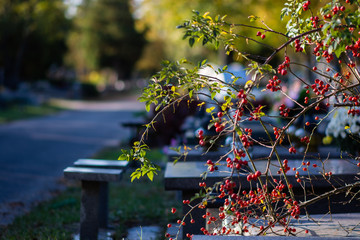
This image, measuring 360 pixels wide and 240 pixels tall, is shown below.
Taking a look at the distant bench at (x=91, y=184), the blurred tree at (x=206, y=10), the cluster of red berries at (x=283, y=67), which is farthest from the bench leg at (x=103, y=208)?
the blurred tree at (x=206, y=10)

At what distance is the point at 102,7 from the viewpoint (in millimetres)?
50188

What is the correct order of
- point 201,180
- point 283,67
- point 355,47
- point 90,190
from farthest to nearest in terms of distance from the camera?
1. point 90,190
2. point 201,180
3. point 355,47
4. point 283,67

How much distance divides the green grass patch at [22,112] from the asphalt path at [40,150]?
652 millimetres

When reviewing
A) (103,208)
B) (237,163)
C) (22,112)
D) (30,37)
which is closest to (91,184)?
(103,208)

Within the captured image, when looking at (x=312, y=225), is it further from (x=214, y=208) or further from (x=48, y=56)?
(x=48, y=56)

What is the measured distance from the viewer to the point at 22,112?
22.1 metres

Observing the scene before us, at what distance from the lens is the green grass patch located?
19.6 meters

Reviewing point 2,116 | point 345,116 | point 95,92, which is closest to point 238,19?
point 2,116

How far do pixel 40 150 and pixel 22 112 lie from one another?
11.0 metres

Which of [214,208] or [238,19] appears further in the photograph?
[238,19]

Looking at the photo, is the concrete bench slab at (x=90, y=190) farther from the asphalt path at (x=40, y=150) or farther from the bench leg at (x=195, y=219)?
the asphalt path at (x=40, y=150)

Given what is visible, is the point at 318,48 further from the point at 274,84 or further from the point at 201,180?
the point at 201,180

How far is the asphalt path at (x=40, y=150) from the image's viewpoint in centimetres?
721

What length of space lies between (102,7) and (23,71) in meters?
19.0
